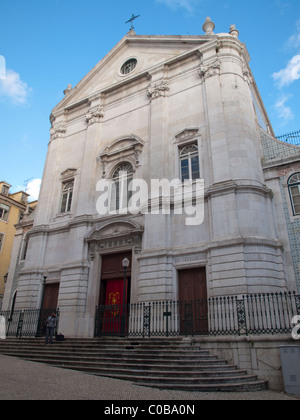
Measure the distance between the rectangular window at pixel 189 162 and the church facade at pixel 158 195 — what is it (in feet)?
0.19

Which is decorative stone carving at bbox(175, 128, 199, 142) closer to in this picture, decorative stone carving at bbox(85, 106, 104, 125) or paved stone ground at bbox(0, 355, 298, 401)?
decorative stone carving at bbox(85, 106, 104, 125)

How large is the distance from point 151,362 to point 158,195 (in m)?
8.45

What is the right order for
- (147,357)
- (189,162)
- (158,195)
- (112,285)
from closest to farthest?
(147,357), (158,195), (189,162), (112,285)

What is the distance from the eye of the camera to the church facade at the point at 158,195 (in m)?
14.0

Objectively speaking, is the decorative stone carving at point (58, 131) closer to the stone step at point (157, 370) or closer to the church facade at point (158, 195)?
the church facade at point (158, 195)

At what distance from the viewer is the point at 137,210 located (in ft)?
56.4

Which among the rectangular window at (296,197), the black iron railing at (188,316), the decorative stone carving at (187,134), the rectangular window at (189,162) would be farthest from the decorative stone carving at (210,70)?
the black iron railing at (188,316)

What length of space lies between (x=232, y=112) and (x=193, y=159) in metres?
3.02

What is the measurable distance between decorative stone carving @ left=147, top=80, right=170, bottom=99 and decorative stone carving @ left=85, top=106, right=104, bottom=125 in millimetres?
4048

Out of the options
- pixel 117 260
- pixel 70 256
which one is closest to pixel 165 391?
pixel 117 260

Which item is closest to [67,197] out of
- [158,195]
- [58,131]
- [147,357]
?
[58,131]

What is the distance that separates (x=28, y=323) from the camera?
1809cm

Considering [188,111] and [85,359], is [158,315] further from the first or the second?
[188,111]

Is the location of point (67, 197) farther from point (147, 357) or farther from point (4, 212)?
point (4, 212)
